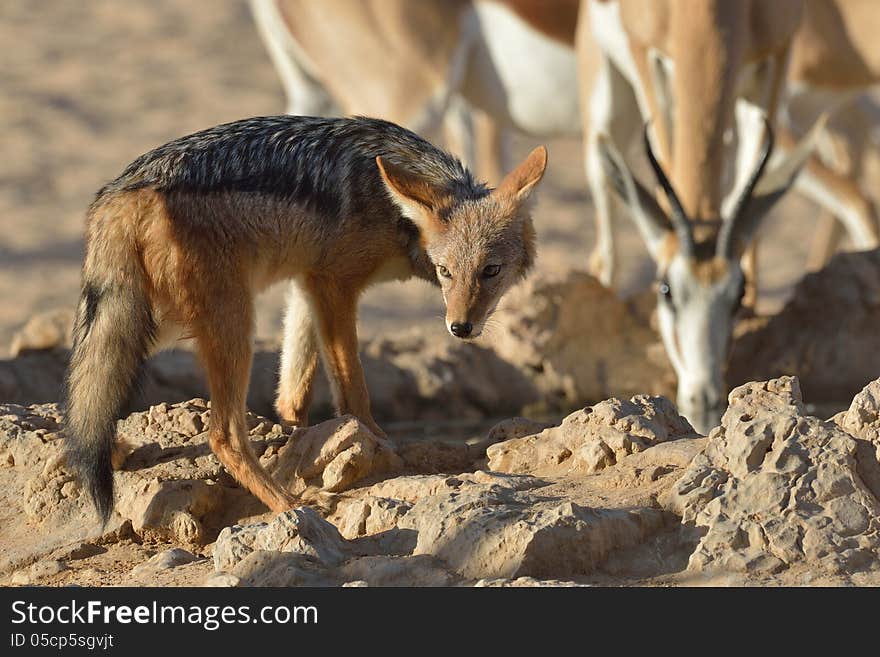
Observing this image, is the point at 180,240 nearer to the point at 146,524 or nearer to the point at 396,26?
the point at 146,524

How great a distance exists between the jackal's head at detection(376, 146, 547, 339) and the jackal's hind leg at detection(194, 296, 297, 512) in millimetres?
731

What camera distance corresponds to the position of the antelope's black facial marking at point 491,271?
18.9 feet

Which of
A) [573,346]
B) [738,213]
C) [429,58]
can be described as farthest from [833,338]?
[429,58]

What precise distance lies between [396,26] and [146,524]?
25.8ft

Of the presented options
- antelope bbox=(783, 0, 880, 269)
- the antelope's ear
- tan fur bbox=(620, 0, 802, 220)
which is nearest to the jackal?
the antelope's ear

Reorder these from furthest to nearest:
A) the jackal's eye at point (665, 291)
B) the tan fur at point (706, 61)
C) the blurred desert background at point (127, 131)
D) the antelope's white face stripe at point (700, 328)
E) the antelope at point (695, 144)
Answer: the blurred desert background at point (127, 131), the tan fur at point (706, 61), the jackal's eye at point (665, 291), the antelope at point (695, 144), the antelope's white face stripe at point (700, 328)

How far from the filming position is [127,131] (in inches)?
768

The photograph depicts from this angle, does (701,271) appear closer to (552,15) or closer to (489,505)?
(552,15)

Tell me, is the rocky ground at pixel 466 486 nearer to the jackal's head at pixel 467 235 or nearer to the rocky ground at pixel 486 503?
the rocky ground at pixel 486 503

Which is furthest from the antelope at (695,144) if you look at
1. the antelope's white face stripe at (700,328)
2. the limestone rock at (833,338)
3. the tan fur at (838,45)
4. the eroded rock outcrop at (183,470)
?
the eroded rock outcrop at (183,470)

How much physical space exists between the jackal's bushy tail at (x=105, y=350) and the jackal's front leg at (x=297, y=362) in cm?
83

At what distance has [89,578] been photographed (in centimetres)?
517

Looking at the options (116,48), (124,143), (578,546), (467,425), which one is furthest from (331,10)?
(116,48)

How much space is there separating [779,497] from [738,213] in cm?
499
